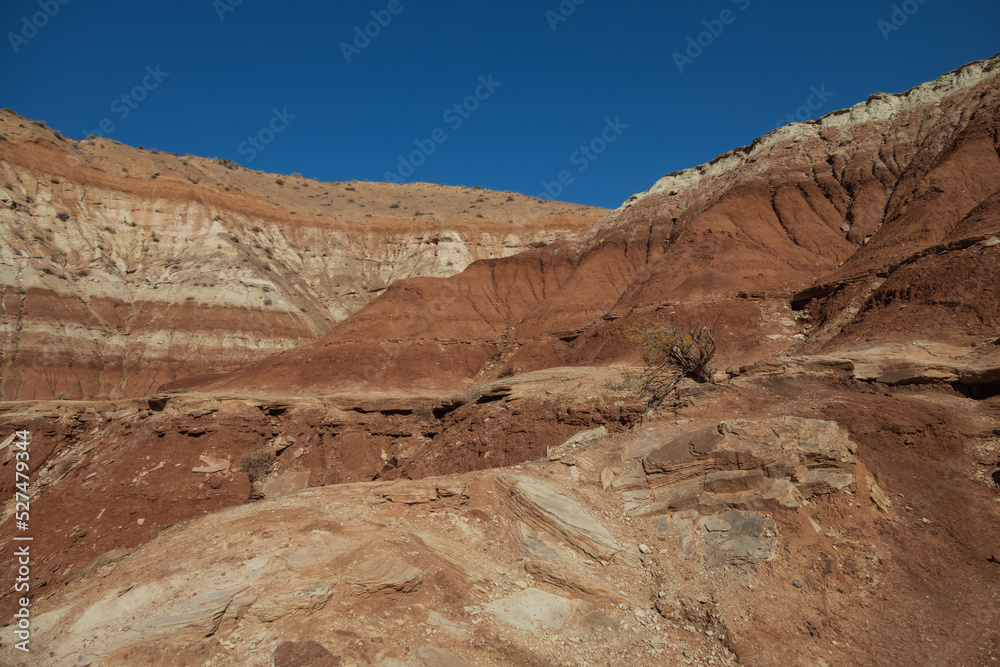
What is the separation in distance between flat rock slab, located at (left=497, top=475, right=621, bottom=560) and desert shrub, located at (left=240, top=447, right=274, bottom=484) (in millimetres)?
13692

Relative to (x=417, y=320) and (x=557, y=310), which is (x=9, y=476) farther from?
(x=557, y=310)

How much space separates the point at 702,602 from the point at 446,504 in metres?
3.92

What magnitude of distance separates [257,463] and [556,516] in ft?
49.3

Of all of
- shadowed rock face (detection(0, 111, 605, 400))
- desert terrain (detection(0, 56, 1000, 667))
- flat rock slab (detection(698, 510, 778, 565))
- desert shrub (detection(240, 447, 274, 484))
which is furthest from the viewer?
shadowed rock face (detection(0, 111, 605, 400))

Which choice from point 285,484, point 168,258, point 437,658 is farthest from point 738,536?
A: point 168,258

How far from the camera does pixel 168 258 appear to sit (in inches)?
1770

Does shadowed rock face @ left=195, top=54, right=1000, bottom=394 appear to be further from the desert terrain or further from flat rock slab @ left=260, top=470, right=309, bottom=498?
flat rock slab @ left=260, top=470, right=309, bottom=498

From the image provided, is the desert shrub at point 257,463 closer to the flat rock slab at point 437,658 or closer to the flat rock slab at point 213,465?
the flat rock slab at point 213,465

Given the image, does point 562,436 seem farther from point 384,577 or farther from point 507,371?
point 507,371

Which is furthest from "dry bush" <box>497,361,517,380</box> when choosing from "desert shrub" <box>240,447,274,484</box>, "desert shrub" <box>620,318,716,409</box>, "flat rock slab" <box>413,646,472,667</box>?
"flat rock slab" <box>413,646,472,667</box>

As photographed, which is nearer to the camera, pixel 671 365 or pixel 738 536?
pixel 738 536

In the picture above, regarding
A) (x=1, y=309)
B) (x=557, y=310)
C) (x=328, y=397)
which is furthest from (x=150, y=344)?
(x=557, y=310)

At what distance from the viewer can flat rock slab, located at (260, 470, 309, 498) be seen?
709 inches

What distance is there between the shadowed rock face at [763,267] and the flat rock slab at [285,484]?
7646 mm
